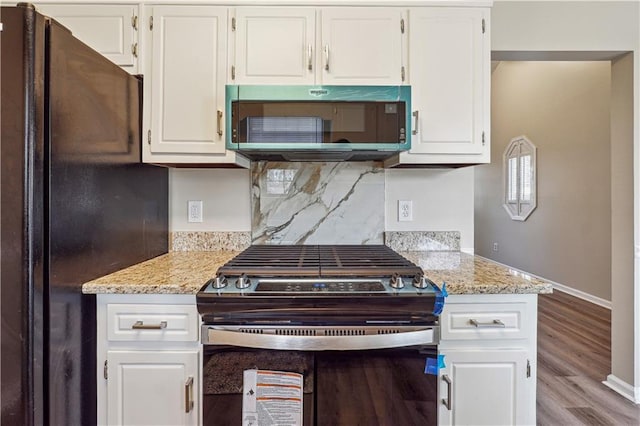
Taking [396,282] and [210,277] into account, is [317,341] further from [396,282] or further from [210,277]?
[210,277]

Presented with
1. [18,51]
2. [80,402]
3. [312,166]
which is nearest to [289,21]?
[312,166]

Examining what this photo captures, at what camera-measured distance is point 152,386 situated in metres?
1.29

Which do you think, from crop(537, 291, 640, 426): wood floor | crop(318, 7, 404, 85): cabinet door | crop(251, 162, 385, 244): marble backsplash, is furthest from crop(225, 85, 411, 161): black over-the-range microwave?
crop(537, 291, 640, 426): wood floor

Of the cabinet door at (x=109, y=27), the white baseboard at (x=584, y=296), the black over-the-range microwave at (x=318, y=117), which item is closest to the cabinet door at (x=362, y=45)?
the black over-the-range microwave at (x=318, y=117)

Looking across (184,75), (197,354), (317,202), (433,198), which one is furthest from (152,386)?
(433,198)

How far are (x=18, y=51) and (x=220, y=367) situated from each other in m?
1.18

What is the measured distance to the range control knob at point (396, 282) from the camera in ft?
4.13

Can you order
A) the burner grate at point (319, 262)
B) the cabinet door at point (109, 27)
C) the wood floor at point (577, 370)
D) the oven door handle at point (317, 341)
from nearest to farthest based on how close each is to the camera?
the oven door handle at point (317, 341) < the burner grate at point (319, 262) < the cabinet door at point (109, 27) < the wood floor at point (577, 370)

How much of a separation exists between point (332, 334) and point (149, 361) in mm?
669

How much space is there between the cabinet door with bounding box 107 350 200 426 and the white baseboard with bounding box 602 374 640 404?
97.3 inches

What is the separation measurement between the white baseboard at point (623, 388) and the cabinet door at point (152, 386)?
2.47 m

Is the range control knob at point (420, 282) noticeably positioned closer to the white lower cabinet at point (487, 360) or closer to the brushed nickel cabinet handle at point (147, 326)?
the white lower cabinet at point (487, 360)

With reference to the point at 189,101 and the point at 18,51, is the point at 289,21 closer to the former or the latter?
the point at 189,101

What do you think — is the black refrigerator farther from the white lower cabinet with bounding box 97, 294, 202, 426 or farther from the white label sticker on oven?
the white label sticker on oven
